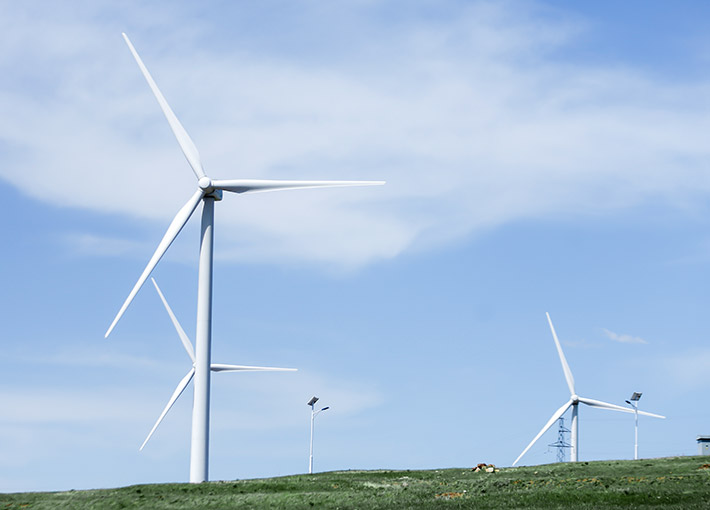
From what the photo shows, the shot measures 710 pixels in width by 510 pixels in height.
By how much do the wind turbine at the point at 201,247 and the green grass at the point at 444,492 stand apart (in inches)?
292

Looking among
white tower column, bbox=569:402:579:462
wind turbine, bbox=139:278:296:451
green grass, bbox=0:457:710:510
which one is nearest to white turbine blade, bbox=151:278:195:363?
wind turbine, bbox=139:278:296:451

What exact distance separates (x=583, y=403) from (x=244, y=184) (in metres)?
59.2

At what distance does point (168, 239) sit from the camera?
2916 inches

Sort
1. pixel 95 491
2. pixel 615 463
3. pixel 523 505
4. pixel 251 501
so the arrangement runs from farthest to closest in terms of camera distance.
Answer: pixel 615 463 → pixel 95 491 → pixel 251 501 → pixel 523 505

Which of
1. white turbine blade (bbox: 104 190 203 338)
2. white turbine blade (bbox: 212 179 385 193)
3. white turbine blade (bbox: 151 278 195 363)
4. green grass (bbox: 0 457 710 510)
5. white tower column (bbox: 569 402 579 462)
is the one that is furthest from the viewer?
white tower column (bbox: 569 402 579 462)

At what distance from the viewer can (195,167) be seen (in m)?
77.3

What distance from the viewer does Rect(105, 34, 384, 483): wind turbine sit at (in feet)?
232

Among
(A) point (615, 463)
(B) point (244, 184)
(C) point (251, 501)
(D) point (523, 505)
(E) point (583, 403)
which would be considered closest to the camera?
(D) point (523, 505)

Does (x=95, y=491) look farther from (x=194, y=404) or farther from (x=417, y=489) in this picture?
(x=417, y=489)

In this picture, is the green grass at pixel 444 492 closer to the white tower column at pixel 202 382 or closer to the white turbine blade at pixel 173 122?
the white tower column at pixel 202 382

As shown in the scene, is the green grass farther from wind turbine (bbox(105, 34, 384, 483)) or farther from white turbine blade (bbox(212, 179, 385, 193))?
white turbine blade (bbox(212, 179, 385, 193))

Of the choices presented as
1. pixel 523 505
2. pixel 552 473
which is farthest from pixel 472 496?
pixel 552 473

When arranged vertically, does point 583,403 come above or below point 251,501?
above

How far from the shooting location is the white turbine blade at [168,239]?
2724 inches
